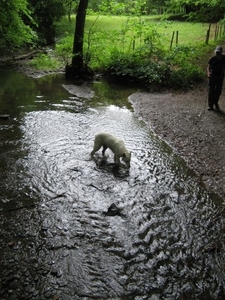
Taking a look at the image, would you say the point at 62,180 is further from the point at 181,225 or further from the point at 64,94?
the point at 64,94

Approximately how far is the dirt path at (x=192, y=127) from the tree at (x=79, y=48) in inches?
230

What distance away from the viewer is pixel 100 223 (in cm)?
654

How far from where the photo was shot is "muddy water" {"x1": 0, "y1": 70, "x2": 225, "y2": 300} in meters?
5.05

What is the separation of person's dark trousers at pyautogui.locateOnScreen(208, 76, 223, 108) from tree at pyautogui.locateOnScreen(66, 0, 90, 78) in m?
10.9

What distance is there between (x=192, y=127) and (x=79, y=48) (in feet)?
40.4

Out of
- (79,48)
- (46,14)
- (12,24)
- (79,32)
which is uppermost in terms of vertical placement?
(46,14)

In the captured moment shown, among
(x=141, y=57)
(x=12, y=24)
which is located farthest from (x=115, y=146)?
(x=12, y=24)

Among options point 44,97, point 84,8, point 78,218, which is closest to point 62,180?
point 78,218

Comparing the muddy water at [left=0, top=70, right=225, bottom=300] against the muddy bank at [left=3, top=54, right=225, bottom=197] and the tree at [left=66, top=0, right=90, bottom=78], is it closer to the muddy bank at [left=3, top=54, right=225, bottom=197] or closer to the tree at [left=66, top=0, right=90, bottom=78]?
the muddy bank at [left=3, top=54, right=225, bottom=197]

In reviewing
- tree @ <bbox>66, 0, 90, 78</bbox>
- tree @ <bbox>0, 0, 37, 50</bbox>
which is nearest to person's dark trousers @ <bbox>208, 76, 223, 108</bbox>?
tree @ <bbox>66, 0, 90, 78</bbox>

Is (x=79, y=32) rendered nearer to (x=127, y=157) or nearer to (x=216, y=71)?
(x=216, y=71)

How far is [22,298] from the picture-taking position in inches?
184

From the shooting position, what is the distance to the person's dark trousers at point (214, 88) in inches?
527

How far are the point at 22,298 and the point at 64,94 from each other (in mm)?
13961
